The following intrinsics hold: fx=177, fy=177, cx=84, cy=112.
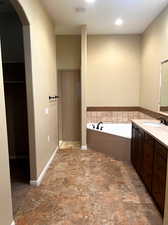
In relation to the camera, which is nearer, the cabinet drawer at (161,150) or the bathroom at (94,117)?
the cabinet drawer at (161,150)

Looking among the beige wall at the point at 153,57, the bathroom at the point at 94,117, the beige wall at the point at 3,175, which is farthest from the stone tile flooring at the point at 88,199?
the beige wall at the point at 153,57

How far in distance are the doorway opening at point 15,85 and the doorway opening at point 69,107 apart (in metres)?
1.50

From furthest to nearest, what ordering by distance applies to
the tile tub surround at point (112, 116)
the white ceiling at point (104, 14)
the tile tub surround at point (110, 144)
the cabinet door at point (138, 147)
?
the tile tub surround at point (112, 116)
the tile tub surround at point (110, 144)
the white ceiling at point (104, 14)
the cabinet door at point (138, 147)

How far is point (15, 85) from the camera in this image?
3.65 metres

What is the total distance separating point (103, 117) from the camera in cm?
530

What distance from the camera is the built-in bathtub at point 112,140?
12.7ft

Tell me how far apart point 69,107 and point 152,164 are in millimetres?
3336

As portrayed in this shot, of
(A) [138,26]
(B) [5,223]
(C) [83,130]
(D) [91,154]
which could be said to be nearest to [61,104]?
(C) [83,130]

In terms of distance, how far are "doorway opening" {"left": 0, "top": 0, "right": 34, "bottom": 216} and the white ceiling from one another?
81cm

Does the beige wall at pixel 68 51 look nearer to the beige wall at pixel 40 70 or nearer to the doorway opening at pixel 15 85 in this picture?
the beige wall at pixel 40 70

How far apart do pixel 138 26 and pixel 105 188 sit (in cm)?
385

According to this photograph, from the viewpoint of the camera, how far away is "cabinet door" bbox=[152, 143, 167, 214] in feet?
6.42

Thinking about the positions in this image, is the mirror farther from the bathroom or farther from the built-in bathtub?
the built-in bathtub

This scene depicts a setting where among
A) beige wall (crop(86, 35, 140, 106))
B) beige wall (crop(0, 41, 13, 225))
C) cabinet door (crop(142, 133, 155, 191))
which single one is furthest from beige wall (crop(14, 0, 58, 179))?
beige wall (crop(86, 35, 140, 106))
